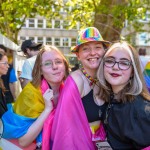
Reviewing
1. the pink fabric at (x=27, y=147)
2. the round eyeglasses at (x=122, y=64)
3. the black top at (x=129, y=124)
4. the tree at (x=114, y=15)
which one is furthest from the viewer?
the tree at (x=114, y=15)

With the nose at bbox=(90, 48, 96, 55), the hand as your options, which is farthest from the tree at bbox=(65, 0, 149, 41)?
the hand

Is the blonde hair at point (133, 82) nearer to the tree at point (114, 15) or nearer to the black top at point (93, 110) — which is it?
the black top at point (93, 110)

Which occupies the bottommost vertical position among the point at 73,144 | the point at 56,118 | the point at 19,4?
the point at 73,144

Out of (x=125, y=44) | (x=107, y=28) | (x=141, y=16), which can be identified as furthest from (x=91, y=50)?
(x=141, y=16)

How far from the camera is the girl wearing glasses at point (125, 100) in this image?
2.14 meters

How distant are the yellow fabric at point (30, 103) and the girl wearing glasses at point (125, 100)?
1.95 feet

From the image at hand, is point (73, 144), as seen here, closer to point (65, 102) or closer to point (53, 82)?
point (65, 102)

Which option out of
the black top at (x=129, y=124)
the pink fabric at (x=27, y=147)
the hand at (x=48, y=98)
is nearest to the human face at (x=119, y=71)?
the black top at (x=129, y=124)

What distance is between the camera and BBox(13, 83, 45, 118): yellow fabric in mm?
2635

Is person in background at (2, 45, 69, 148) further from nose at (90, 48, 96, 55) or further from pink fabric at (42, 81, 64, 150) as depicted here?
nose at (90, 48, 96, 55)

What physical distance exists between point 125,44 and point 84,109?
1.91 ft

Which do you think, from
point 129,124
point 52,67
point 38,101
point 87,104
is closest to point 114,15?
point 52,67

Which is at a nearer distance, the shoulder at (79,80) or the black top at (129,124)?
the black top at (129,124)

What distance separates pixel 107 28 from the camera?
936cm
